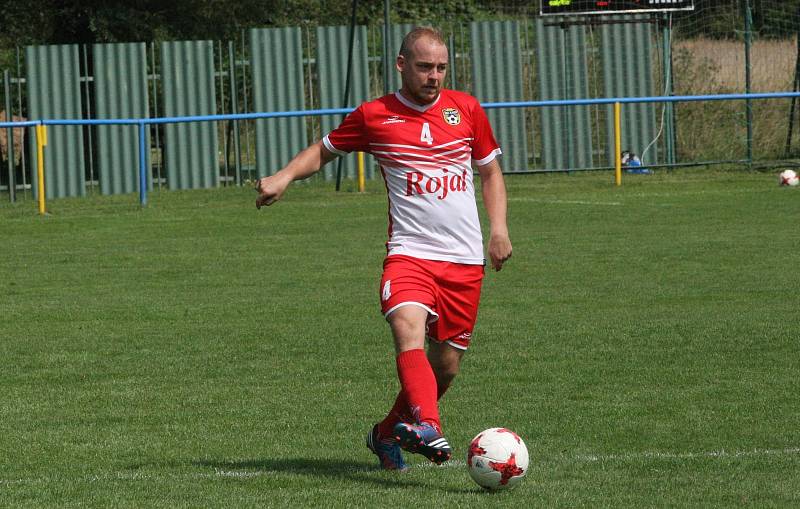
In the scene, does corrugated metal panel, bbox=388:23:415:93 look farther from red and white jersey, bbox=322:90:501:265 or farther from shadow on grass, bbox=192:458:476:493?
→ shadow on grass, bbox=192:458:476:493

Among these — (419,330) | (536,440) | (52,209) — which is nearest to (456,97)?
(419,330)

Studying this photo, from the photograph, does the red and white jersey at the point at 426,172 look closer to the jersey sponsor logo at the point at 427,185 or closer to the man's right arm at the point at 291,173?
the jersey sponsor logo at the point at 427,185

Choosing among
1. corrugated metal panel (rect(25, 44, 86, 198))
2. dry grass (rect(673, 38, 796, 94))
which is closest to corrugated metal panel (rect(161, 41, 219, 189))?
corrugated metal panel (rect(25, 44, 86, 198))

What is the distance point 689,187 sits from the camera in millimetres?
21250

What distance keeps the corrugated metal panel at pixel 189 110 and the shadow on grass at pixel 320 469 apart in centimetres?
1827

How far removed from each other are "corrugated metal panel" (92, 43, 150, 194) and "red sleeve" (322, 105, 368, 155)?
1813 cm

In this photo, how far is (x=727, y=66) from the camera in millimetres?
29219

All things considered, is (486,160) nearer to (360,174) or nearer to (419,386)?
(419,386)

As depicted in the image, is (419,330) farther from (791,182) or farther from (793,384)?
(791,182)

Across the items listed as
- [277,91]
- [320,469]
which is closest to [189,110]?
[277,91]

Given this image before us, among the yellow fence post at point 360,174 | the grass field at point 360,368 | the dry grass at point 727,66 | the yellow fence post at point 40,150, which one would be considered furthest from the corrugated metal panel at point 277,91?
the dry grass at point 727,66

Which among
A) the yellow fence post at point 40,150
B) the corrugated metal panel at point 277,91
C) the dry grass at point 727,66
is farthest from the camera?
the dry grass at point 727,66

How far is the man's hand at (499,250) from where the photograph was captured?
6066 mm

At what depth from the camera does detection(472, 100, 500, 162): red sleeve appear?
620cm
